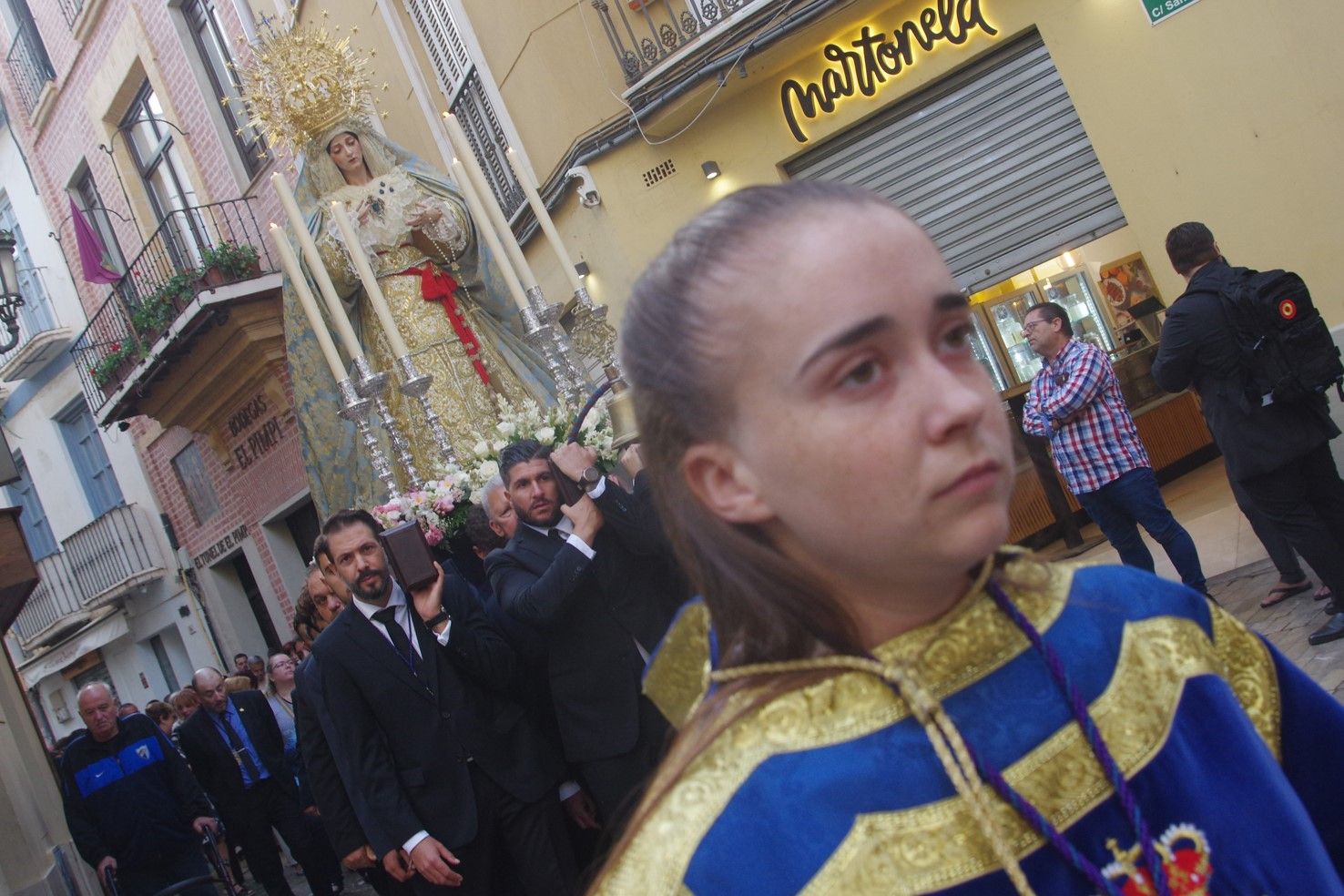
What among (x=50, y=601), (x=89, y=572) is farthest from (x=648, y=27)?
(x=50, y=601)

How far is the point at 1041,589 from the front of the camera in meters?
1.20

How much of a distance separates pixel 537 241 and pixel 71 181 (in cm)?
925

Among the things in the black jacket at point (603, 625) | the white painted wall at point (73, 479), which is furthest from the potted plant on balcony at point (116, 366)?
the black jacket at point (603, 625)

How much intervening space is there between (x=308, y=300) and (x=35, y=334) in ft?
54.8

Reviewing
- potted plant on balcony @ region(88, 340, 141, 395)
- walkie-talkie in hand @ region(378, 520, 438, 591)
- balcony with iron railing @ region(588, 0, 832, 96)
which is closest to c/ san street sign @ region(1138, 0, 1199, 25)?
balcony with iron railing @ region(588, 0, 832, 96)

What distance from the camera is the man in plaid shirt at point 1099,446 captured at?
547 cm

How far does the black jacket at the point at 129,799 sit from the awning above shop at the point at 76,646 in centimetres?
1358

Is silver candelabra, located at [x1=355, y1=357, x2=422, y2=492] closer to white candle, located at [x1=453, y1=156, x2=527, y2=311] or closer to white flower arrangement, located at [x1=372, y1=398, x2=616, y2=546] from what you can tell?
white flower arrangement, located at [x1=372, y1=398, x2=616, y2=546]

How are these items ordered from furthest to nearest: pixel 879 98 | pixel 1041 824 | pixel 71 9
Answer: pixel 71 9 < pixel 879 98 < pixel 1041 824

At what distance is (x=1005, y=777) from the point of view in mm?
1084

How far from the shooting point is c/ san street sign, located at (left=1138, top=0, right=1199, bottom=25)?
8242 millimetres

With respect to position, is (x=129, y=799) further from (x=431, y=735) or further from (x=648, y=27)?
(x=648, y=27)

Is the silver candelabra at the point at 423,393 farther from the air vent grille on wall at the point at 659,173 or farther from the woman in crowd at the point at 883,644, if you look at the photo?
the air vent grille on wall at the point at 659,173

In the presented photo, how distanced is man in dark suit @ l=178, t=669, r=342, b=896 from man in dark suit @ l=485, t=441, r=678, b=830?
4.72 metres
